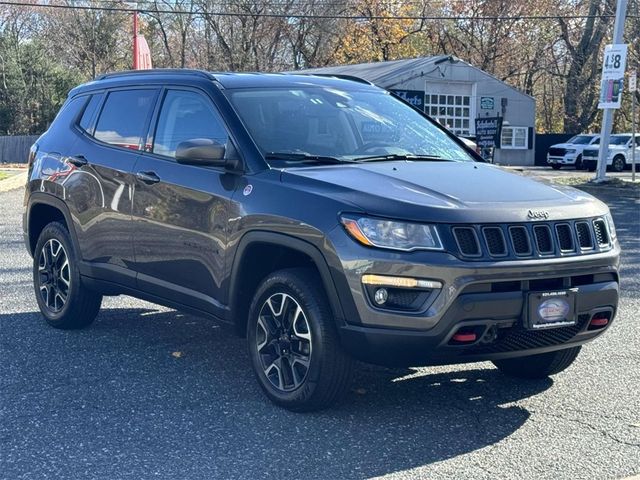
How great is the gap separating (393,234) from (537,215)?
77cm

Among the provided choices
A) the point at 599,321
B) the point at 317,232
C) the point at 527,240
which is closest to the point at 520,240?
the point at 527,240

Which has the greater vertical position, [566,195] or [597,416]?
[566,195]

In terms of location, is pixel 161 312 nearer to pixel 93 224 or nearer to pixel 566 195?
pixel 93 224

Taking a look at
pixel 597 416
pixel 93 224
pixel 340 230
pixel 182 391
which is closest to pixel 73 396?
pixel 182 391

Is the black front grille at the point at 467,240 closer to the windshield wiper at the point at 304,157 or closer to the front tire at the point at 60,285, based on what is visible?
the windshield wiper at the point at 304,157

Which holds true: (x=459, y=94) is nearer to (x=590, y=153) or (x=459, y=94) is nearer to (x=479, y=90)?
(x=479, y=90)

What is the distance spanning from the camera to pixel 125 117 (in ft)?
20.5

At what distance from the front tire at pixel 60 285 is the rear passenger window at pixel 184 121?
4.39 ft

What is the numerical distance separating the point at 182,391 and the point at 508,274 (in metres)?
2.11

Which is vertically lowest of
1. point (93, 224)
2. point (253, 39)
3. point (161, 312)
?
point (161, 312)

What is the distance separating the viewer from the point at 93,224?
6.27 metres

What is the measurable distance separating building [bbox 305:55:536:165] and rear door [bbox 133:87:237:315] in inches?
1081

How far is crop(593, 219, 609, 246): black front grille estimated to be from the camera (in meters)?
4.78

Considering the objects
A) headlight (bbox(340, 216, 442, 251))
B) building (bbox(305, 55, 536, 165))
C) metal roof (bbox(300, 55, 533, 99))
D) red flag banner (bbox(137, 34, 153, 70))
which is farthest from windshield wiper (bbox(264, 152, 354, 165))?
metal roof (bbox(300, 55, 533, 99))
